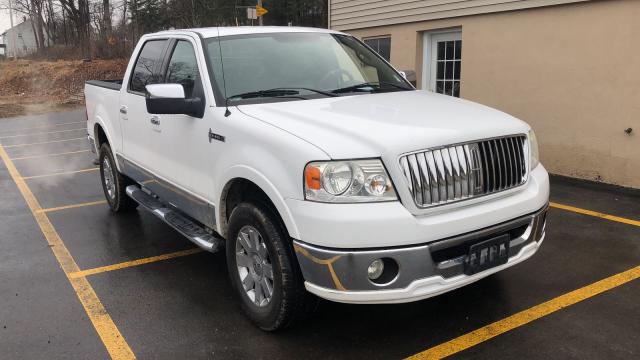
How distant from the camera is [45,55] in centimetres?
4469

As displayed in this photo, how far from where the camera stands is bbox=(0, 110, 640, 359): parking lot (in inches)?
133

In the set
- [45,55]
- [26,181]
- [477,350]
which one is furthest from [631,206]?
[45,55]

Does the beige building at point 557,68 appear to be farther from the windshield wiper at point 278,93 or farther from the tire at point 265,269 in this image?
the tire at point 265,269

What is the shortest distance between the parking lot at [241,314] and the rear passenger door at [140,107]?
905 millimetres

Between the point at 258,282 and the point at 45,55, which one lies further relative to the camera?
the point at 45,55

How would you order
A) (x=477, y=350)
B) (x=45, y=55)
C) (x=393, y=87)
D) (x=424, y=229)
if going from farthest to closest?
(x=45, y=55) → (x=393, y=87) → (x=477, y=350) → (x=424, y=229)

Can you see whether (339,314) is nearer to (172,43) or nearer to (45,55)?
(172,43)

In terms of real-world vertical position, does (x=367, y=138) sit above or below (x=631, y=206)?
above

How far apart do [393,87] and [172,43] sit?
1.95 meters

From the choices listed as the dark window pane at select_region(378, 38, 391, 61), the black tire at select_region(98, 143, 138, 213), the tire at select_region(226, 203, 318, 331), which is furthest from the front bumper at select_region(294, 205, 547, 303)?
the dark window pane at select_region(378, 38, 391, 61)

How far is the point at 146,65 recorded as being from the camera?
5.28 m

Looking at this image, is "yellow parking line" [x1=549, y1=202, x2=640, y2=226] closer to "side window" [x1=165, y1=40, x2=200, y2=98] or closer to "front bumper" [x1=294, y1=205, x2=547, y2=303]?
"front bumper" [x1=294, y1=205, x2=547, y2=303]

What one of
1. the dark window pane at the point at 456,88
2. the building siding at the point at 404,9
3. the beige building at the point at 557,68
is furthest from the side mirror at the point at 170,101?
the dark window pane at the point at 456,88

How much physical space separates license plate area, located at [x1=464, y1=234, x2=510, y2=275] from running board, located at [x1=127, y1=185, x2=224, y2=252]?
1796 millimetres
